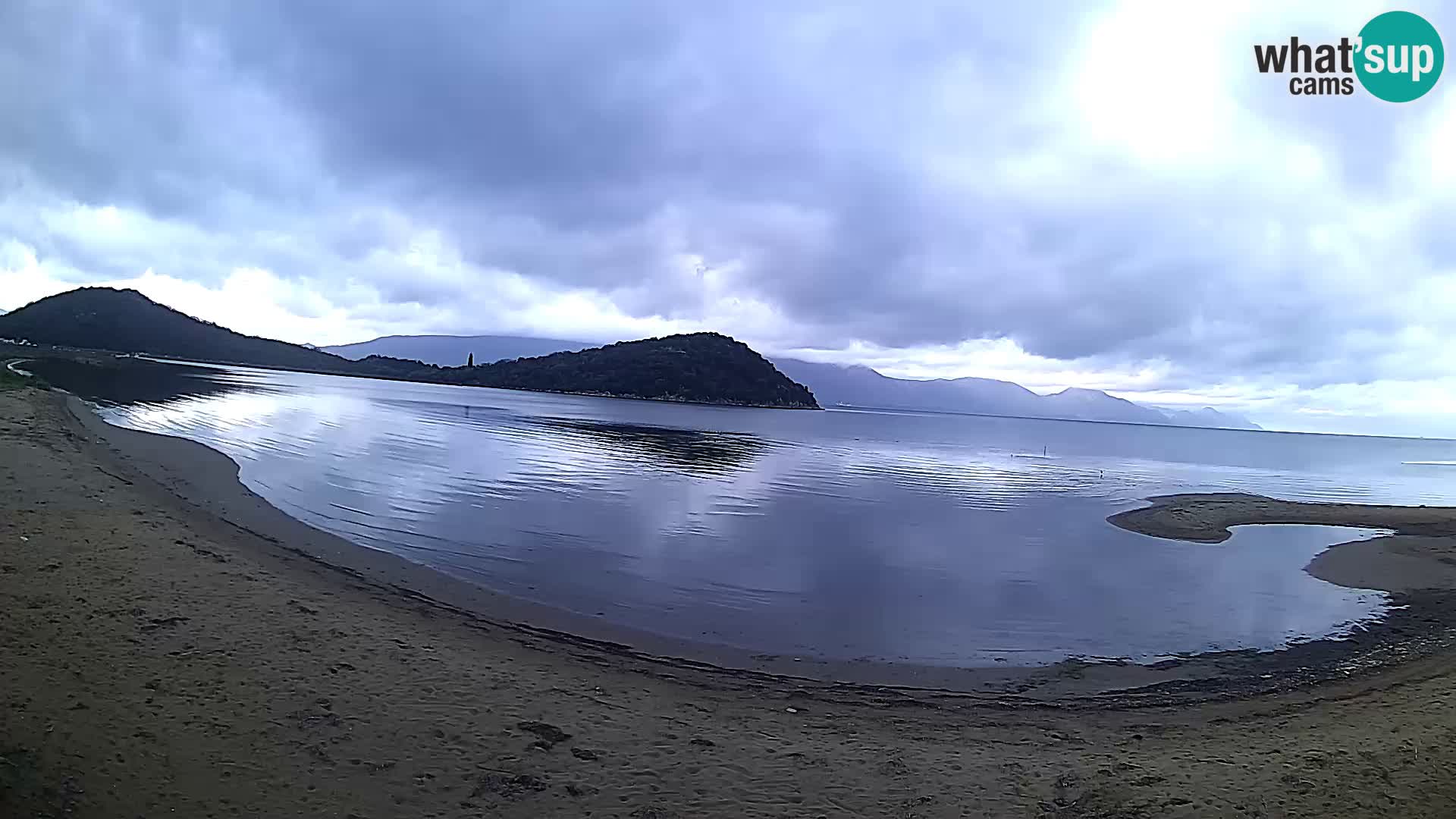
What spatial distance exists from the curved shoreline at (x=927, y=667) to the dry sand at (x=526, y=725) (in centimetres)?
15

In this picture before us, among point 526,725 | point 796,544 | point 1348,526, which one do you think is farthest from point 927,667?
point 1348,526

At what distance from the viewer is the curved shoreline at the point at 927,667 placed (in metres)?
11.7

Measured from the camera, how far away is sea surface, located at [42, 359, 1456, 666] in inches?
601

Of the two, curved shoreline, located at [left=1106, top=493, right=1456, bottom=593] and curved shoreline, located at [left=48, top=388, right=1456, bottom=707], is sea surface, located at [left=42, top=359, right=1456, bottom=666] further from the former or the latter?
curved shoreline, located at [left=1106, top=493, right=1456, bottom=593]

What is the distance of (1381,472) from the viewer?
261 ft

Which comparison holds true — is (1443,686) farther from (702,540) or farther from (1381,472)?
(1381,472)

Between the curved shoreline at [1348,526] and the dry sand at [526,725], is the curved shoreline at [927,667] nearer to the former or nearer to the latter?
the dry sand at [526,725]

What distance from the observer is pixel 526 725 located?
8312mm

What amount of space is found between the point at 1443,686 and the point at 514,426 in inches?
2481

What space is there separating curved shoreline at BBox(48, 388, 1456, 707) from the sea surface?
0.55 m

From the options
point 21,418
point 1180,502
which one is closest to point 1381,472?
point 1180,502

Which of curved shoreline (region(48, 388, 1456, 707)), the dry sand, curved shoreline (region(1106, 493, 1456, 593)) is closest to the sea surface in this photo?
curved shoreline (region(48, 388, 1456, 707))

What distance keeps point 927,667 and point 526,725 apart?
23.8ft

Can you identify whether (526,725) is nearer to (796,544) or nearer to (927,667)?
(927,667)
